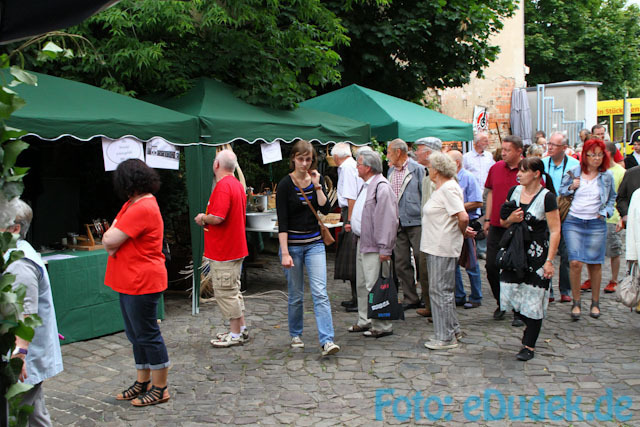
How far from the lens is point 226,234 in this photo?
586 centimetres

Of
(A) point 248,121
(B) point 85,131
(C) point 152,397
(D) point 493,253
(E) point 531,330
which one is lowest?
(C) point 152,397

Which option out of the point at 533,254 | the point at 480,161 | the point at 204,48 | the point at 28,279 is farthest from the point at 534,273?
the point at 204,48

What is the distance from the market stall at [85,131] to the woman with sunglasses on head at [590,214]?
4.25 m

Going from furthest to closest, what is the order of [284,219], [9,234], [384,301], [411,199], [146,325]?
[411,199] → [384,301] → [284,219] → [146,325] → [9,234]

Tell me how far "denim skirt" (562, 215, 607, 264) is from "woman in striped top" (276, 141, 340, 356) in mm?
2911

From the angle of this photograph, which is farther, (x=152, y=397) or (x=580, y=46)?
(x=580, y=46)

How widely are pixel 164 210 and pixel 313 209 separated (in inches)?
175

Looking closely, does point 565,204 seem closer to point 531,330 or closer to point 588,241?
point 588,241

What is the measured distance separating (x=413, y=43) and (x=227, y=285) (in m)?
9.61

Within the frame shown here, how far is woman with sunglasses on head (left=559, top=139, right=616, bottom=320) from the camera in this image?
666 centimetres

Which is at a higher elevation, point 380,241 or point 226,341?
point 380,241

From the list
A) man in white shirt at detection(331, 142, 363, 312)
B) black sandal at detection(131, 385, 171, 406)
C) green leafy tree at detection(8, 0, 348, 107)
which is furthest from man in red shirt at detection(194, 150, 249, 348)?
green leafy tree at detection(8, 0, 348, 107)

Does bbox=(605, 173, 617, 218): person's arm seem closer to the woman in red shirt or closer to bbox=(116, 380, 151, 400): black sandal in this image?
the woman in red shirt

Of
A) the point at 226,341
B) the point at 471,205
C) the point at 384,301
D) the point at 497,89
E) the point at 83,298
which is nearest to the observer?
the point at 384,301
